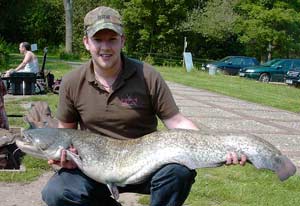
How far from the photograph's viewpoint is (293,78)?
92.3 ft

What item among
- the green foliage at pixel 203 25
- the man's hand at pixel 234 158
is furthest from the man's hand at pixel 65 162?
the green foliage at pixel 203 25

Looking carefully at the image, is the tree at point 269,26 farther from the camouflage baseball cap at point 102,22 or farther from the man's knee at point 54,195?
the man's knee at point 54,195

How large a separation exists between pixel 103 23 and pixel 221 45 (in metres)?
48.6

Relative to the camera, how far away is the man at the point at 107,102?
4.20 meters

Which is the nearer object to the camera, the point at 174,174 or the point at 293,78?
the point at 174,174

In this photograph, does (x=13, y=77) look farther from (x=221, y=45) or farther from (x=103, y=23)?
(x=221, y=45)

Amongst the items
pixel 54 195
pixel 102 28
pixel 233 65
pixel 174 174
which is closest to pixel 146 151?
pixel 174 174

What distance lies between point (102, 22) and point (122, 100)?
65cm

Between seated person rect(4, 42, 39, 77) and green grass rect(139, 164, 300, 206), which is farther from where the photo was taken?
seated person rect(4, 42, 39, 77)

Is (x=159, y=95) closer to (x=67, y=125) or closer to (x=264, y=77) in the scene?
(x=67, y=125)

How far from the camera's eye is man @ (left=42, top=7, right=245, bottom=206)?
4199 millimetres

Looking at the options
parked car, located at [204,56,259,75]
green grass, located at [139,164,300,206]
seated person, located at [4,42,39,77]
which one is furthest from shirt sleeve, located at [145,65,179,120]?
parked car, located at [204,56,259,75]

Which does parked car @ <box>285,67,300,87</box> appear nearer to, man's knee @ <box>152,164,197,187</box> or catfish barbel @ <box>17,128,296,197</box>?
catfish barbel @ <box>17,128,296,197</box>

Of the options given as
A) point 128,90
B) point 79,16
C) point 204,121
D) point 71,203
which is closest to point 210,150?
point 128,90
